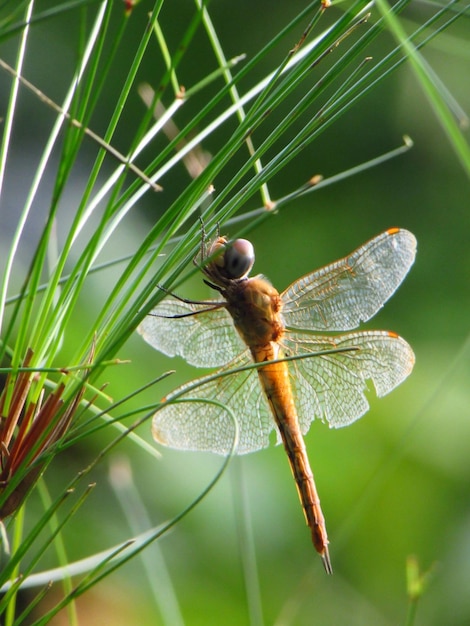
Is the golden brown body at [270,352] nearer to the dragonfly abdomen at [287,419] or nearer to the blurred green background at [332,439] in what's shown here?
the dragonfly abdomen at [287,419]

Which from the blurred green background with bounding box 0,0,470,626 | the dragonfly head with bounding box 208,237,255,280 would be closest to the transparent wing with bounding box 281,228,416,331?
the dragonfly head with bounding box 208,237,255,280

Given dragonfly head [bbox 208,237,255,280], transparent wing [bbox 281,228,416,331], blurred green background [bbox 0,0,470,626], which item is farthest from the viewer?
blurred green background [bbox 0,0,470,626]

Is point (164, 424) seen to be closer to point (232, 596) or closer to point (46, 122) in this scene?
point (232, 596)

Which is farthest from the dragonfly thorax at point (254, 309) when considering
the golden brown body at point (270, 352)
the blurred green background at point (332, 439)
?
the blurred green background at point (332, 439)

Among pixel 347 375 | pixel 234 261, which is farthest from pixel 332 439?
pixel 234 261

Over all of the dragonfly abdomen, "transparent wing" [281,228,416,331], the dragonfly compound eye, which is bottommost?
the dragonfly abdomen

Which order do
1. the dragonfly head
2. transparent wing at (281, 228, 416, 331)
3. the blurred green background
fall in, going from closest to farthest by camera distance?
the dragonfly head, transparent wing at (281, 228, 416, 331), the blurred green background

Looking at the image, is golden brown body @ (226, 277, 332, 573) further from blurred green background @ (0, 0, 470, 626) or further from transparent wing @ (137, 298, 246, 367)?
blurred green background @ (0, 0, 470, 626)

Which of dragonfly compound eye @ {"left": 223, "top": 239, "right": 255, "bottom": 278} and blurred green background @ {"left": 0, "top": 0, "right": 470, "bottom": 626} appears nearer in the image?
dragonfly compound eye @ {"left": 223, "top": 239, "right": 255, "bottom": 278}
